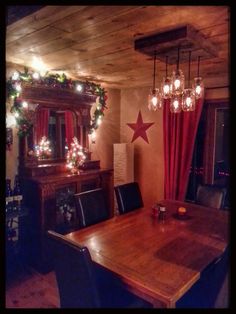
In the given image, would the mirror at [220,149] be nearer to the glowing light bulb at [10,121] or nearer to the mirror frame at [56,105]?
the mirror frame at [56,105]

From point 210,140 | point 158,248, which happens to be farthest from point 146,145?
point 158,248

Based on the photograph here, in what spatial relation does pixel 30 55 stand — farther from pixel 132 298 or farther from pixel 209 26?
pixel 132 298

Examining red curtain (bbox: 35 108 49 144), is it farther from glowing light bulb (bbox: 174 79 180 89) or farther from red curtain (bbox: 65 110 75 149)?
glowing light bulb (bbox: 174 79 180 89)

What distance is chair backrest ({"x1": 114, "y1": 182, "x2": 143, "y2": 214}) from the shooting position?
2928 mm

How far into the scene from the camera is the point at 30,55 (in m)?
2.50

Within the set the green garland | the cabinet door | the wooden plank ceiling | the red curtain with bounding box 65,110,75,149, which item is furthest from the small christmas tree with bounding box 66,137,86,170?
the wooden plank ceiling

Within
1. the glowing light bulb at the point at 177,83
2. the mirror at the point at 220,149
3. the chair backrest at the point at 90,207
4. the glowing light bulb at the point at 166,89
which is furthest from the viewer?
the mirror at the point at 220,149

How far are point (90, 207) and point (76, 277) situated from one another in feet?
3.59

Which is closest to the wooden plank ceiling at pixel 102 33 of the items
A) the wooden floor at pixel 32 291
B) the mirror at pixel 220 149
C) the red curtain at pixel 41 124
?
the red curtain at pixel 41 124

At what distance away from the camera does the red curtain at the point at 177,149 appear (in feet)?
12.9

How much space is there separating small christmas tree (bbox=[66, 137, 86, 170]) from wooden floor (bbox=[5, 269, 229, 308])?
140 centimetres

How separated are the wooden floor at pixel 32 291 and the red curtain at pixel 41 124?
160 centimetres

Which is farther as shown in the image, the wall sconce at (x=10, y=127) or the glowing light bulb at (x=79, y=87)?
the glowing light bulb at (x=79, y=87)

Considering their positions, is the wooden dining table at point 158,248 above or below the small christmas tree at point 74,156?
below
